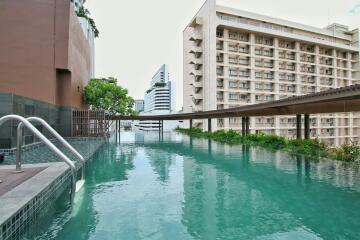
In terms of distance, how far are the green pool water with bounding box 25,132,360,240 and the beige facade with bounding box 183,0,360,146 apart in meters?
30.8

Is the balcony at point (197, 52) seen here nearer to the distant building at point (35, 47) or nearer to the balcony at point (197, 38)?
the balcony at point (197, 38)

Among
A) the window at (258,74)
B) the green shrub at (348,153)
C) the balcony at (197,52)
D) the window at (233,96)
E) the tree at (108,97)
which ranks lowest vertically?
the green shrub at (348,153)

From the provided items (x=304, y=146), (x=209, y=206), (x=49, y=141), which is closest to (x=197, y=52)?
(x=304, y=146)

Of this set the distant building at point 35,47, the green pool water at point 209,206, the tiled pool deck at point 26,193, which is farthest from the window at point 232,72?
the tiled pool deck at point 26,193

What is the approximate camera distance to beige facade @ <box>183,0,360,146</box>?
134 ft

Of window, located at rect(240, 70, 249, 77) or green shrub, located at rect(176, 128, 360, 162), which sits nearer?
green shrub, located at rect(176, 128, 360, 162)

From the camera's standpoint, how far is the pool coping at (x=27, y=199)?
11.9 ft

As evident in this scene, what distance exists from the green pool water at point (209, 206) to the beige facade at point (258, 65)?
30791 mm

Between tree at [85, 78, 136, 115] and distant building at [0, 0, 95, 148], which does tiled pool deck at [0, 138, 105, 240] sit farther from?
tree at [85, 78, 136, 115]

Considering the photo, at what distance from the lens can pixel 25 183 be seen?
5379 mm

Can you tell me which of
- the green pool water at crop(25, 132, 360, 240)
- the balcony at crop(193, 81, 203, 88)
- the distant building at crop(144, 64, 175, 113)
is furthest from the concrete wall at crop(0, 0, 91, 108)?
the distant building at crop(144, 64, 175, 113)

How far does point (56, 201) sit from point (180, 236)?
141 inches

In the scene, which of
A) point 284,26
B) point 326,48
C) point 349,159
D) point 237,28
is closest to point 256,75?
point 237,28

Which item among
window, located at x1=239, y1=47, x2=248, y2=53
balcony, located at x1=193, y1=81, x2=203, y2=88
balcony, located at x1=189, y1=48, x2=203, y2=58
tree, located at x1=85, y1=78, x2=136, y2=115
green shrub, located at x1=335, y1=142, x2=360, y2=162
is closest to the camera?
green shrub, located at x1=335, y1=142, x2=360, y2=162
